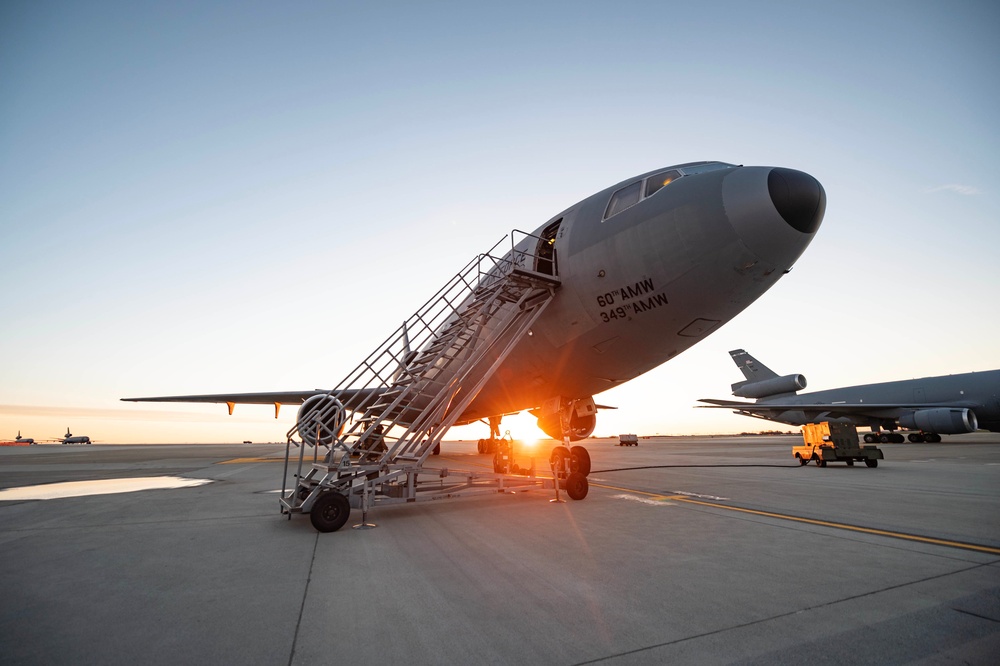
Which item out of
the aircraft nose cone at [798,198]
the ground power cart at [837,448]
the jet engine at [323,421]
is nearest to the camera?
the aircraft nose cone at [798,198]

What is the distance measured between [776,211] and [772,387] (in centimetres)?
4311

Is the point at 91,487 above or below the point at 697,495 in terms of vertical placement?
above

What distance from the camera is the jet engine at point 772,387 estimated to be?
41281mm

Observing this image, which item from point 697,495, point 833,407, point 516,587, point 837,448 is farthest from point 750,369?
point 516,587

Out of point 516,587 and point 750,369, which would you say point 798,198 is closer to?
point 516,587

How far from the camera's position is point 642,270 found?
7152mm

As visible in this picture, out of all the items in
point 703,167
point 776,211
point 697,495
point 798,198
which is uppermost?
point 703,167

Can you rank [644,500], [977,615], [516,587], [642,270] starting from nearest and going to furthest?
[977,615] → [516,587] → [642,270] → [644,500]

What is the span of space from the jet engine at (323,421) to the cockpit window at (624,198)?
6079 millimetres

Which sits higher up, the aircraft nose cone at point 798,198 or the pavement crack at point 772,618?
the aircraft nose cone at point 798,198

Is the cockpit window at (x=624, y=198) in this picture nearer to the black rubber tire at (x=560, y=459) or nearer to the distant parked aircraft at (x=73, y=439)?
the black rubber tire at (x=560, y=459)

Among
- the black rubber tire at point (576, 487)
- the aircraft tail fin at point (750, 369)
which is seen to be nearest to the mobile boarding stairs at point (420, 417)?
the black rubber tire at point (576, 487)

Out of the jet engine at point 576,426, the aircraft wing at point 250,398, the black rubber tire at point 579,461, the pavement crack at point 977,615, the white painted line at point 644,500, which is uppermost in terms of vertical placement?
the aircraft wing at point 250,398

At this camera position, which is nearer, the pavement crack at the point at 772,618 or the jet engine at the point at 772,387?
the pavement crack at the point at 772,618
